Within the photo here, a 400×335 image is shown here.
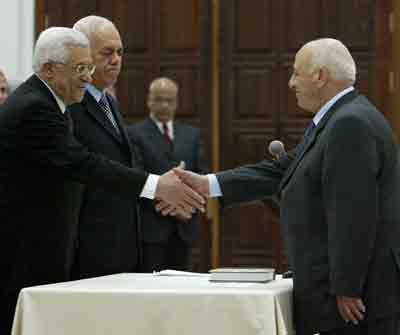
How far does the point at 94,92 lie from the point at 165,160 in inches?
118

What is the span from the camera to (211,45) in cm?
977

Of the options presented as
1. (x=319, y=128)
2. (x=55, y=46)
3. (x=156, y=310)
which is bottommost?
(x=156, y=310)

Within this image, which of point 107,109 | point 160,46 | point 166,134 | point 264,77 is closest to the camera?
point 107,109

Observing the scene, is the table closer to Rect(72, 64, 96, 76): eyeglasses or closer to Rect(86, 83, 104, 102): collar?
Rect(72, 64, 96, 76): eyeglasses

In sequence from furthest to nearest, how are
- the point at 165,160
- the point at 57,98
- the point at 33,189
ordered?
1. the point at 165,160
2. the point at 57,98
3. the point at 33,189

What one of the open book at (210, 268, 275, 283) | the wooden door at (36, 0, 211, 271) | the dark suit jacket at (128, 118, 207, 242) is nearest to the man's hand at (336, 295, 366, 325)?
the open book at (210, 268, 275, 283)

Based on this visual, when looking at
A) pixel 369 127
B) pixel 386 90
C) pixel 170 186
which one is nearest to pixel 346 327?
pixel 369 127

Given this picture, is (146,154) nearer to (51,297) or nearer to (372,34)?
(372,34)

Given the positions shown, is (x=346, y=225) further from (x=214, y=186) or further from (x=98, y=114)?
(x=98, y=114)

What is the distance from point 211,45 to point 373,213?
6183 millimetres

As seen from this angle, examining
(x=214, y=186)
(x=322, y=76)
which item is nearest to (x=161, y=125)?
(x=214, y=186)

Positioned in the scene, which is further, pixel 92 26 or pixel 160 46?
pixel 160 46

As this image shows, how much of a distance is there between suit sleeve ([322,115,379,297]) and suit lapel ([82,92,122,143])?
58.0 inches

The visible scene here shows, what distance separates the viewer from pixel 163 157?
26.3 feet
